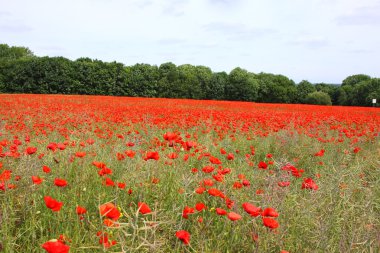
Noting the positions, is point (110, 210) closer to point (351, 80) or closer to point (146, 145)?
point (146, 145)

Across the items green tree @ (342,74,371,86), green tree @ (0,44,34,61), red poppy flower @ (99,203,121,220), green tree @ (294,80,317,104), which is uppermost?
green tree @ (0,44,34,61)

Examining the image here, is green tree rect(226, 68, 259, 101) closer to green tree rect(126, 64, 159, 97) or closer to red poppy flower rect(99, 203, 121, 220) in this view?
green tree rect(126, 64, 159, 97)

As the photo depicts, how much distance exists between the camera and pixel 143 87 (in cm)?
4416

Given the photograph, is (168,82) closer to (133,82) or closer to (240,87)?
(133,82)

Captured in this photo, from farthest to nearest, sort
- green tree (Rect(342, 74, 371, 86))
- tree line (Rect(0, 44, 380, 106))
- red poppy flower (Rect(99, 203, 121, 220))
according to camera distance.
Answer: green tree (Rect(342, 74, 371, 86)) → tree line (Rect(0, 44, 380, 106)) → red poppy flower (Rect(99, 203, 121, 220))

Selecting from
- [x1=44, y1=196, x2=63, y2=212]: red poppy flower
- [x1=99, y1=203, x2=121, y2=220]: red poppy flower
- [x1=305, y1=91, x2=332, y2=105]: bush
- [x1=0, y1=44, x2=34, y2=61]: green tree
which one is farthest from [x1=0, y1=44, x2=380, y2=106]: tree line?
[x1=99, y1=203, x2=121, y2=220]: red poppy flower

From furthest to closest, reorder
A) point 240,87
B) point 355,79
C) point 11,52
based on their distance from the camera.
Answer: point 355,79 → point 11,52 → point 240,87

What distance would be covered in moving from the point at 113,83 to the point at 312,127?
3580 centimetres

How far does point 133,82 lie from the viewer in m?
43.5

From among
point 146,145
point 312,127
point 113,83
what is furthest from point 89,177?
point 113,83

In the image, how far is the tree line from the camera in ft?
136

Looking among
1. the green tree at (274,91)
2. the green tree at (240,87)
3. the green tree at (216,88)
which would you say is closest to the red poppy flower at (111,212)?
the green tree at (216,88)

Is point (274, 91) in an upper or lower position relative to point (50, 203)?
upper

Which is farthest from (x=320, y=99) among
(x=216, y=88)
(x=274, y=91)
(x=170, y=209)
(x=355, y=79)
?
(x=170, y=209)
